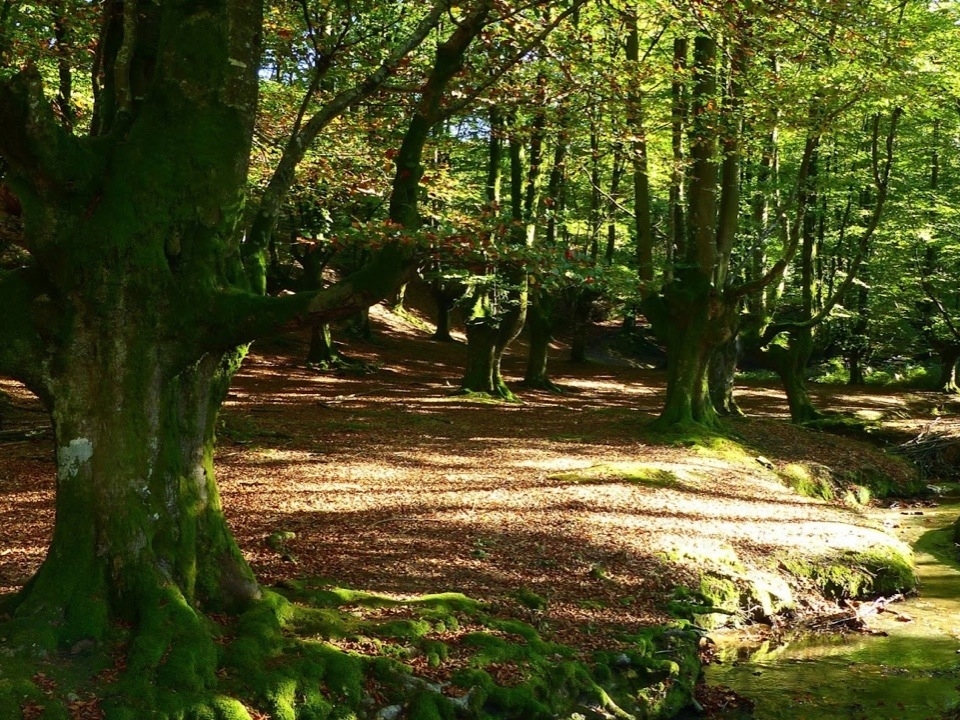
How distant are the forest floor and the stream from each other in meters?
0.68

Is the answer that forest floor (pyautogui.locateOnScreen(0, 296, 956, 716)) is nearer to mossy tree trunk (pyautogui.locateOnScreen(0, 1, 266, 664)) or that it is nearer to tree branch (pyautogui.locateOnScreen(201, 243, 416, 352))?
mossy tree trunk (pyautogui.locateOnScreen(0, 1, 266, 664))

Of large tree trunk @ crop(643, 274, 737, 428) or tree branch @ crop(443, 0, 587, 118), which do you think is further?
Result: large tree trunk @ crop(643, 274, 737, 428)

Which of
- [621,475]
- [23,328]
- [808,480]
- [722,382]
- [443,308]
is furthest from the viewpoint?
[443,308]

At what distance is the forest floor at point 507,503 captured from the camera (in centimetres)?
777

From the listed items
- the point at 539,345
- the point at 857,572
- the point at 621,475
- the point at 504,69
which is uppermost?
the point at 504,69

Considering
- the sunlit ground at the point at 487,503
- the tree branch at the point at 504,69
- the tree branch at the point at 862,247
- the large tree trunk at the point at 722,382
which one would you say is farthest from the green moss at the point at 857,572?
the tree branch at the point at 862,247

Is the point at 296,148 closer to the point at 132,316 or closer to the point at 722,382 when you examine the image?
the point at 132,316

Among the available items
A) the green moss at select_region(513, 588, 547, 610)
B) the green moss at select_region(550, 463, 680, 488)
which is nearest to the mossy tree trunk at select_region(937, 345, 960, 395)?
the green moss at select_region(550, 463, 680, 488)

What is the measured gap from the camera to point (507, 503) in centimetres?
1042

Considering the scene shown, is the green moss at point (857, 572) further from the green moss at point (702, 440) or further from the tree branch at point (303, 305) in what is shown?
the tree branch at point (303, 305)

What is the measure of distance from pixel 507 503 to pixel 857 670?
416cm

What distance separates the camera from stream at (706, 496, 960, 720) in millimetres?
6805

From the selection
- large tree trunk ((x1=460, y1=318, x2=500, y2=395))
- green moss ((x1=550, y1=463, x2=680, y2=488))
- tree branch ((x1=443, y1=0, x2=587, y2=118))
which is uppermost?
tree branch ((x1=443, y1=0, x2=587, y2=118))

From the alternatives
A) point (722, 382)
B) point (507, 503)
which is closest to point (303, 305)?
point (507, 503)
